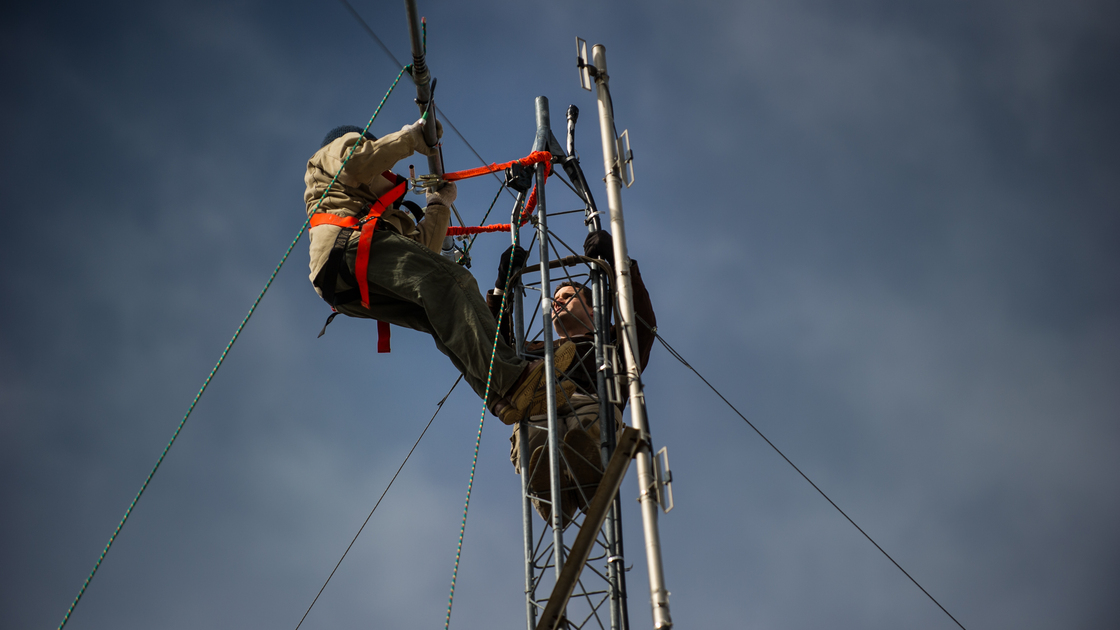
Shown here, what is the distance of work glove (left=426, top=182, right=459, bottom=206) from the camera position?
24.9ft

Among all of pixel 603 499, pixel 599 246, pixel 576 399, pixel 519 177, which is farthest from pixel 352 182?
pixel 603 499

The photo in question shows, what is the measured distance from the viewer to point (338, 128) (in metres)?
7.54

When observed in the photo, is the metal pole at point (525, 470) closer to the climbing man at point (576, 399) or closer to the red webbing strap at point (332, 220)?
the climbing man at point (576, 399)

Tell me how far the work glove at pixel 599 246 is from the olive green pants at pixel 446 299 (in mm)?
1029

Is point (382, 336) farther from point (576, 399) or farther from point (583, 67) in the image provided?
point (583, 67)

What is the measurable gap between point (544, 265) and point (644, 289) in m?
1.19

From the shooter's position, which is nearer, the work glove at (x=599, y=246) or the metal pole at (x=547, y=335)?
the metal pole at (x=547, y=335)

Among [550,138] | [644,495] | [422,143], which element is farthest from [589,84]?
[644,495]

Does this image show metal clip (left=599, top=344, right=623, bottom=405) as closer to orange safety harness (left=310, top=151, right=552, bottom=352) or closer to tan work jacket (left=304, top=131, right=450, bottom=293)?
orange safety harness (left=310, top=151, right=552, bottom=352)

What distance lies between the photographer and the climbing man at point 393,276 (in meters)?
6.62

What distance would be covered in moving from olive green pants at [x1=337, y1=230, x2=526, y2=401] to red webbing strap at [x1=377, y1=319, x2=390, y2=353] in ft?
1.36

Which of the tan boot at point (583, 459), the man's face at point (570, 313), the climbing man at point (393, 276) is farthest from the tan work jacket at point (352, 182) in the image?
the tan boot at point (583, 459)

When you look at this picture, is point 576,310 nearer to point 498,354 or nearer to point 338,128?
point 498,354

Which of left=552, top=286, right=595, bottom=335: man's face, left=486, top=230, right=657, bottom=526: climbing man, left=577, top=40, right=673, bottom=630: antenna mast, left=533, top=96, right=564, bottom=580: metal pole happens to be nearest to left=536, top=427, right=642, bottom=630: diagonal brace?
left=577, top=40, right=673, bottom=630: antenna mast
